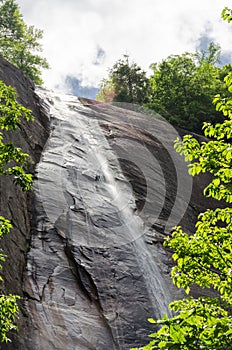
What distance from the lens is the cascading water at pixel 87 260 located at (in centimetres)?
962

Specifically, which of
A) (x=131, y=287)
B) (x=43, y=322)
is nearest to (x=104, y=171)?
(x=131, y=287)

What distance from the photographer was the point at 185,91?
110ft

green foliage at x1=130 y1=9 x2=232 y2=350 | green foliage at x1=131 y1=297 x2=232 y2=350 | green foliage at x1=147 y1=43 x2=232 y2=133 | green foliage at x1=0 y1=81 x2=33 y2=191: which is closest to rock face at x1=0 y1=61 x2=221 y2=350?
green foliage at x1=0 y1=81 x2=33 y2=191

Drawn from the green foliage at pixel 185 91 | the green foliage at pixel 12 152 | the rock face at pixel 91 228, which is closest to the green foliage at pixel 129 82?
the green foliage at pixel 185 91

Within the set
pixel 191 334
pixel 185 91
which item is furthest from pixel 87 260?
pixel 185 91

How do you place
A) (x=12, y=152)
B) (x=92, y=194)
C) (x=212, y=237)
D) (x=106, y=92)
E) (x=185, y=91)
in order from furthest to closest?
1. (x=106, y=92)
2. (x=185, y=91)
3. (x=92, y=194)
4. (x=12, y=152)
5. (x=212, y=237)

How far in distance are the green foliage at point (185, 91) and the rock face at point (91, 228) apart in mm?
11517

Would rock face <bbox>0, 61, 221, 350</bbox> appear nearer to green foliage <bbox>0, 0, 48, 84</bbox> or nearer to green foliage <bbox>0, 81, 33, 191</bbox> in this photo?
green foliage <bbox>0, 81, 33, 191</bbox>

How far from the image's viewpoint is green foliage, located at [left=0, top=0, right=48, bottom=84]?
36.6 m

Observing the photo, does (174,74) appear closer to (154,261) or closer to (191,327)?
(154,261)

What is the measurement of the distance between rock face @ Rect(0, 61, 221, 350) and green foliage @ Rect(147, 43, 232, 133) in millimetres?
11517

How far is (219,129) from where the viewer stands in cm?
671

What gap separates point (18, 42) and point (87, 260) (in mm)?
32383

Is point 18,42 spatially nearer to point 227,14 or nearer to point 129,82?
point 129,82
